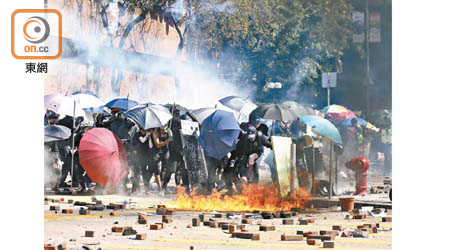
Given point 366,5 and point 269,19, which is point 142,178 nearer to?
point 269,19

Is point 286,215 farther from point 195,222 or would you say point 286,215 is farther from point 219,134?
point 219,134

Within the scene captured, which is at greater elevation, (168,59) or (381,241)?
(168,59)

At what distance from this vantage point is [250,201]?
19.3m

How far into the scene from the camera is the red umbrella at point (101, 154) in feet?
67.6

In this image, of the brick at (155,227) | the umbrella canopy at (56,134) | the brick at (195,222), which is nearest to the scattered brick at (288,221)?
the brick at (195,222)

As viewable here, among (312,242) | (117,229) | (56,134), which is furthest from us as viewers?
(56,134)

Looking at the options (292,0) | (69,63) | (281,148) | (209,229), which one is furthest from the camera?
(292,0)

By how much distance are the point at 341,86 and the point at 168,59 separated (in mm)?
10849

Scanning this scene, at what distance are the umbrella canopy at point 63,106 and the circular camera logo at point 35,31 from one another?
696 cm

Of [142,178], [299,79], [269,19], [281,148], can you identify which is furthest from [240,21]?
[281,148]

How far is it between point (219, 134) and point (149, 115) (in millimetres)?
1552

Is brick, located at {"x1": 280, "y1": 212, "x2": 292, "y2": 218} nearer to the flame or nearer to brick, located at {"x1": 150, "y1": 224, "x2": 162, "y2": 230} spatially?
the flame

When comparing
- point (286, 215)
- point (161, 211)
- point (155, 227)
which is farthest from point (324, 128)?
point (155, 227)

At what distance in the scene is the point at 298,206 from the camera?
19.1 metres
